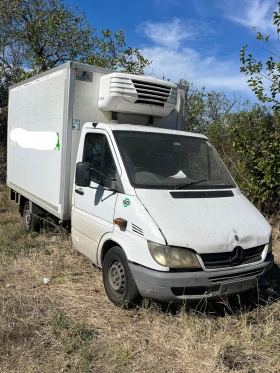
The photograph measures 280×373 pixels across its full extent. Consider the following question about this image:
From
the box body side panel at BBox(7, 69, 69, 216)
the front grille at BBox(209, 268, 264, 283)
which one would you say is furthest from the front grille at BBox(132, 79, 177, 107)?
the front grille at BBox(209, 268, 264, 283)

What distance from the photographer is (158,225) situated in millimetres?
3920

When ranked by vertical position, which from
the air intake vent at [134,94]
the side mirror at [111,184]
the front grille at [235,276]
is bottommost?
the front grille at [235,276]

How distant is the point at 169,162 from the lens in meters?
4.88

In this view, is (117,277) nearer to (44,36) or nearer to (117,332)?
(117,332)

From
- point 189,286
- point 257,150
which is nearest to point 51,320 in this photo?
point 189,286

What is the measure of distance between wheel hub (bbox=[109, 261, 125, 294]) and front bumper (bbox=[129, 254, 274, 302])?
336mm

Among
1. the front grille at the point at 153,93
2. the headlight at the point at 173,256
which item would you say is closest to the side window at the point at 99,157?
the front grille at the point at 153,93

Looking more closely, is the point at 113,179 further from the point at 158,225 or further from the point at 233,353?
the point at 233,353

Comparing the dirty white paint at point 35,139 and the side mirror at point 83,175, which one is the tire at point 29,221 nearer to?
the dirty white paint at point 35,139

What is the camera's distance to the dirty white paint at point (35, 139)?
19.8ft

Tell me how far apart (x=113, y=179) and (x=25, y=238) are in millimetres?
3436

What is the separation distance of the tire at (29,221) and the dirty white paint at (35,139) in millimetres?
1222

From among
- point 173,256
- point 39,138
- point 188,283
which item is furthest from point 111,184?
point 39,138

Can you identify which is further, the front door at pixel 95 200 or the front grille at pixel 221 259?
the front door at pixel 95 200
